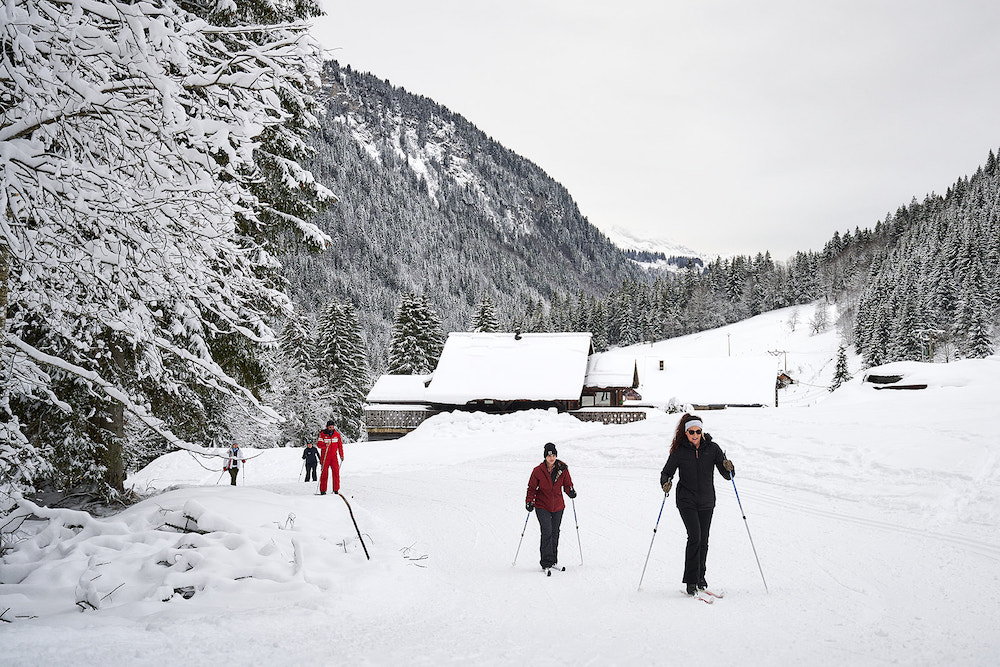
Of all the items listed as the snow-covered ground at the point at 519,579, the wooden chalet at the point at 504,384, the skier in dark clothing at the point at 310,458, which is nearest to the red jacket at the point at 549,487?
the snow-covered ground at the point at 519,579

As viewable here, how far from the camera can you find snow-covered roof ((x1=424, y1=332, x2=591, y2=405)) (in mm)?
35062

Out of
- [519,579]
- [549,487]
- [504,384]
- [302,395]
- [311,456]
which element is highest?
[504,384]

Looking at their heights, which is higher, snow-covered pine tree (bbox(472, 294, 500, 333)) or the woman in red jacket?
snow-covered pine tree (bbox(472, 294, 500, 333))

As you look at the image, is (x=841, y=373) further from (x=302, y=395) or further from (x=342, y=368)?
(x=302, y=395)

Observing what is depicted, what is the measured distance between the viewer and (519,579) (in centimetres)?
721

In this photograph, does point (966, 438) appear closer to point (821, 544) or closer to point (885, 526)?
point (885, 526)

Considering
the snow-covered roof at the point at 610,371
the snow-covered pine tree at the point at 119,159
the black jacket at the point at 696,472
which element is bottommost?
the black jacket at the point at 696,472

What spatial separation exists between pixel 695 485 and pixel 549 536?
232cm

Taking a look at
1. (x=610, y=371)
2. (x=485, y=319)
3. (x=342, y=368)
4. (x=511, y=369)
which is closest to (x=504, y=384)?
(x=511, y=369)

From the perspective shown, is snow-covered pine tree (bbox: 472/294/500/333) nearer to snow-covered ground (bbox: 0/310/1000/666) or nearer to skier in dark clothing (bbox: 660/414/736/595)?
snow-covered ground (bbox: 0/310/1000/666)

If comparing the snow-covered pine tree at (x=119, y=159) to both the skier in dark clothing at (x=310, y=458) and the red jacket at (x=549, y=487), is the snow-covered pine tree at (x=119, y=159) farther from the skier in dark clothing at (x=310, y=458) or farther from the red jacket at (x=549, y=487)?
the skier in dark clothing at (x=310, y=458)

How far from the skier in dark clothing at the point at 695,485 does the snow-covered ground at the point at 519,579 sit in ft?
1.26

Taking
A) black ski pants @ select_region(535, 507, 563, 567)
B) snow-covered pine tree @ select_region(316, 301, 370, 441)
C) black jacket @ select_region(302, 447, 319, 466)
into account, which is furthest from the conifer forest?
snow-covered pine tree @ select_region(316, 301, 370, 441)

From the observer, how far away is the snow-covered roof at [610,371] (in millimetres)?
38469
